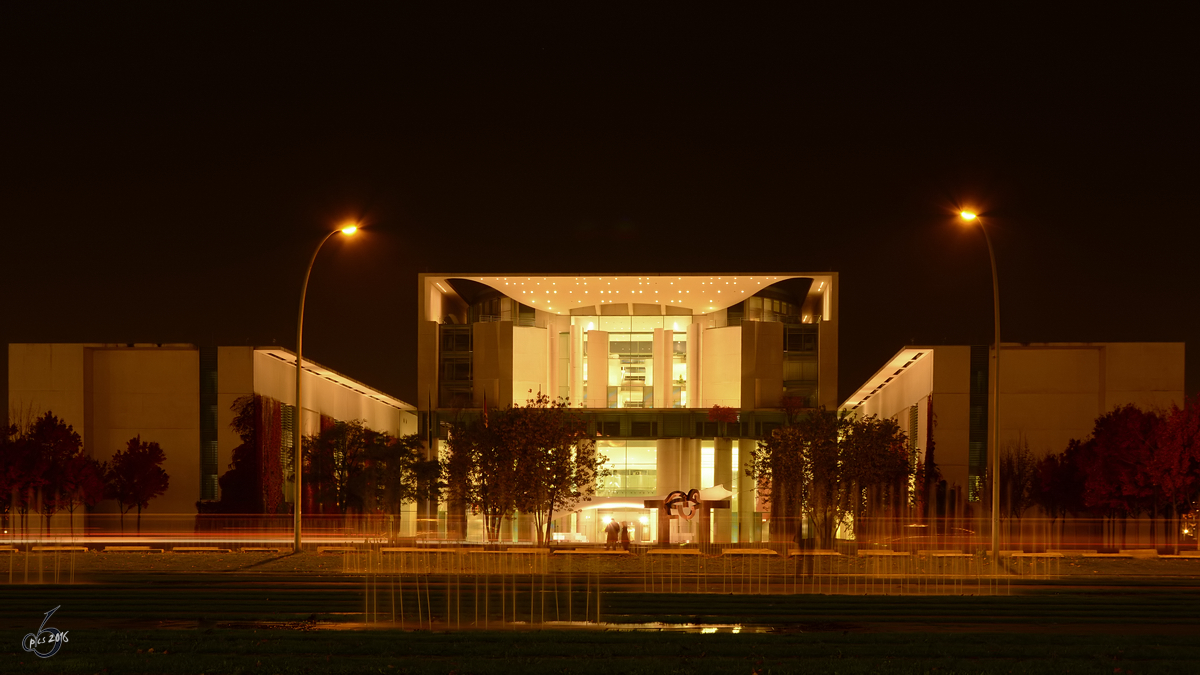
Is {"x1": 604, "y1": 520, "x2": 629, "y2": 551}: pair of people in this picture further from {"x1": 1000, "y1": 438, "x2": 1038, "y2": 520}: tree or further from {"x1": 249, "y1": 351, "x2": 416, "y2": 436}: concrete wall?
{"x1": 1000, "y1": 438, "x2": 1038, "y2": 520}: tree

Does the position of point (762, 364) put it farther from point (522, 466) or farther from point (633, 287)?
point (522, 466)

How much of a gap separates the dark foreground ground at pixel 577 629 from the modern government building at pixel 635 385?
87.0ft

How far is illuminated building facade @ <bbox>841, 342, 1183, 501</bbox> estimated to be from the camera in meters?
55.2

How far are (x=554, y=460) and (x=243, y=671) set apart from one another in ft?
114

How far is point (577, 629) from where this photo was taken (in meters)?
15.9

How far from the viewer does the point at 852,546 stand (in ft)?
132

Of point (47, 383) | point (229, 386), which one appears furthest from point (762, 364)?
point (47, 383)

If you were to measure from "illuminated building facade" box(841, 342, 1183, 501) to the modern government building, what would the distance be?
0.27ft

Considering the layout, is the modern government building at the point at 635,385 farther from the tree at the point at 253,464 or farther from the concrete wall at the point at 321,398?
the tree at the point at 253,464

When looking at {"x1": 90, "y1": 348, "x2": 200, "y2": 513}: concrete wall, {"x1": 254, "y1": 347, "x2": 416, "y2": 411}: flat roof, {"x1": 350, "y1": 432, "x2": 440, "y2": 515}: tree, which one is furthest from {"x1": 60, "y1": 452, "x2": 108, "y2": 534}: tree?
{"x1": 350, "y1": 432, "x2": 440, "y2": 515}: tree

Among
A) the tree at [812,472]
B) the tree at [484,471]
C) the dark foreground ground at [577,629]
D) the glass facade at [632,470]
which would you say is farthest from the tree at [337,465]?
the dark foreground ground at [577,629]

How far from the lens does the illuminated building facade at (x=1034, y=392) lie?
5522 centimetres

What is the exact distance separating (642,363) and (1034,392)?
30.4 metres

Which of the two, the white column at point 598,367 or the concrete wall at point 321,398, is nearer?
the concrete wall at point 321,398
